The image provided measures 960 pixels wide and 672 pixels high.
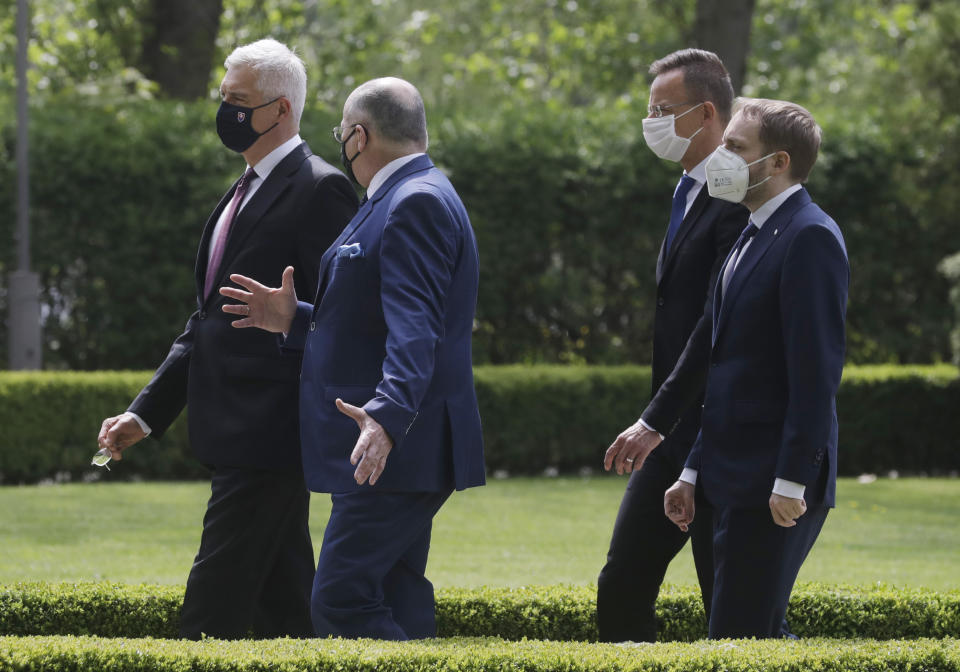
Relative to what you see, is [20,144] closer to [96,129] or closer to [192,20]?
[96,129]

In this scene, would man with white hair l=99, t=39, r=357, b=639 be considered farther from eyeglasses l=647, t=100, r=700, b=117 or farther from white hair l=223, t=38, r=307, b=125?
eyeglasses l=647, t=100, r=700, b=117

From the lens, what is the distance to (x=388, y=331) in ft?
13.3

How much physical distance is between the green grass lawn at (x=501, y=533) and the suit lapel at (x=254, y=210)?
327 cm

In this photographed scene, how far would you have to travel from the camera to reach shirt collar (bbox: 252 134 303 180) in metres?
4.83

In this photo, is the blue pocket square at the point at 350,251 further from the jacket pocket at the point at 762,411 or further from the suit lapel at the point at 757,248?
the jacket pocket at the point at 762,411

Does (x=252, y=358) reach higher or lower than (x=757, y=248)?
lower

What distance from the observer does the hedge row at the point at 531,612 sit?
17.2 feet

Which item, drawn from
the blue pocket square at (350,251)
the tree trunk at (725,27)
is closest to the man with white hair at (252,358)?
the blue pocket square at (350,251)

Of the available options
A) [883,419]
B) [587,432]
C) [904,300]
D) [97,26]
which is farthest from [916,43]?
[97,26]

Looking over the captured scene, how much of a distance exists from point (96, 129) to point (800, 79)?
18.6 meters

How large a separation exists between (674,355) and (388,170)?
1.22m

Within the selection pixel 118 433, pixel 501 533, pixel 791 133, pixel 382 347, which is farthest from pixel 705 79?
pixel 501 533

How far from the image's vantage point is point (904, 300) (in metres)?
14.8

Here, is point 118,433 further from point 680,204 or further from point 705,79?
point 705,79
